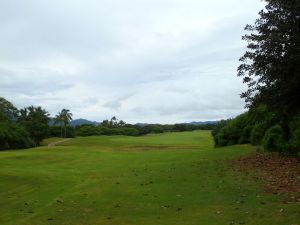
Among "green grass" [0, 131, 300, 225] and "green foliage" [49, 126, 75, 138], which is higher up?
"green foliage" [49, 126, 75, 138]

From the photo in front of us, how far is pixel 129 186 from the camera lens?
67.0 ft

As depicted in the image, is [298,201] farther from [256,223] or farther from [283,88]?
[283,88]

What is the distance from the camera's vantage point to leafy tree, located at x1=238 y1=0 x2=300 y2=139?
1677cm

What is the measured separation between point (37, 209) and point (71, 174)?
11.5 m

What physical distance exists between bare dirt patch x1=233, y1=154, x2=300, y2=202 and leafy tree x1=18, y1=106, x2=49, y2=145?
291 ft

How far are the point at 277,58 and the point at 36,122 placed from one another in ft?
341

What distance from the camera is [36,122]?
117 metres

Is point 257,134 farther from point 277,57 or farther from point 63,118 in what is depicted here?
point 63,118

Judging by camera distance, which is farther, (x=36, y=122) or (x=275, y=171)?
(x=36, y=122)

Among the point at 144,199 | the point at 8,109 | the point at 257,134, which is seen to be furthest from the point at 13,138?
the point at 144,199

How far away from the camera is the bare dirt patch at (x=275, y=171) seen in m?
16.7

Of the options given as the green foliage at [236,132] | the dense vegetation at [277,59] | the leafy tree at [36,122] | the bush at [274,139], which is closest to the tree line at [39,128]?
the leafy tree at [36,122]

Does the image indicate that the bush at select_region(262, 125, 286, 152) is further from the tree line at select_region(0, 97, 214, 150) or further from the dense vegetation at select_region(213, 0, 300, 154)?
the tree line at select_region(0, 97, 214, 150)

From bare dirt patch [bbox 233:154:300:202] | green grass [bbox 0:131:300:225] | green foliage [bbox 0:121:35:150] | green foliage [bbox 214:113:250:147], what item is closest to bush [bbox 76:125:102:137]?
green foliage [bbox 0:121:35:150]
